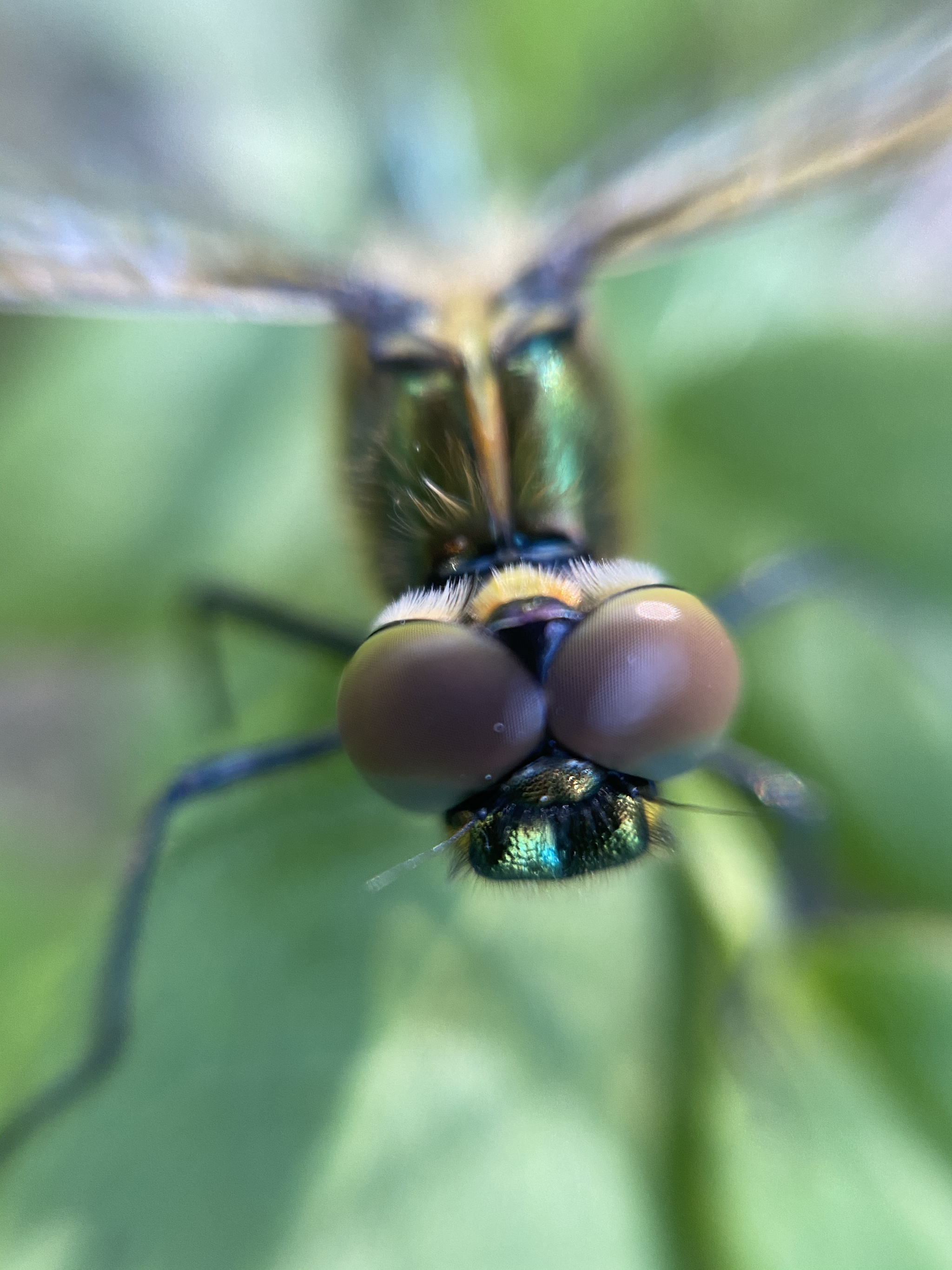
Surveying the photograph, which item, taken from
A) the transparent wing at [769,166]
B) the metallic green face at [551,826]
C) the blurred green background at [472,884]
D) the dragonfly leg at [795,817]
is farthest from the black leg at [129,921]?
the transparent wing at [769,166]

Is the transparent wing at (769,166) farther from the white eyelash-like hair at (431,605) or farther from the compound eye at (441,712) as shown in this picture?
the compound eye at (441,712)

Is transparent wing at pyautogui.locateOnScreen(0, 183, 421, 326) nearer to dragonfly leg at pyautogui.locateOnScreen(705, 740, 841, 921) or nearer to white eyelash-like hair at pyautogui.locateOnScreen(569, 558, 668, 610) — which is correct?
white eyelash-like hair at pyautogui.locateOnScreen(569, 558, 668, 610)

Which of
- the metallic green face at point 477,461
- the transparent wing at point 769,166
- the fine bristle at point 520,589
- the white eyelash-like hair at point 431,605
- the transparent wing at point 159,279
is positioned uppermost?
the transparent wing at point 769,166

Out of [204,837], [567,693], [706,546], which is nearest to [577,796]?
[567,693]

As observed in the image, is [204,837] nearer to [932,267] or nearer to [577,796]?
[577,796]

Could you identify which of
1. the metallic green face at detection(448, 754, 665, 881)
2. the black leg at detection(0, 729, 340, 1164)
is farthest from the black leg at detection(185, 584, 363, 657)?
the metallic green face at detection(448, 754, 665, 881)

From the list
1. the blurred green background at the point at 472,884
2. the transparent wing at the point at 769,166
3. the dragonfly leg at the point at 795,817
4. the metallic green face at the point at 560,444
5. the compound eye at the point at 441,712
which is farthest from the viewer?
the transparent wing at the point at 769,166
